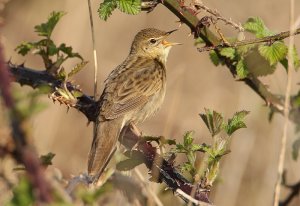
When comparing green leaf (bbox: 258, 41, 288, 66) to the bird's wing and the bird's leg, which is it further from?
the bird's wing

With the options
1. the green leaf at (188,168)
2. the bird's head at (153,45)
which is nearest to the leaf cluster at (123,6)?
the green leaf at (188,168)

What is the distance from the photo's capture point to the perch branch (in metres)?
2.93

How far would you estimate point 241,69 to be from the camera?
12.1 ft

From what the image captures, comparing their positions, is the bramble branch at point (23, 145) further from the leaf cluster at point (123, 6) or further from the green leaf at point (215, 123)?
the leaf cluster at point (123, 6)

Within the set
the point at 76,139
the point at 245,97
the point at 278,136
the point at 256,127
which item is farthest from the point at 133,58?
the point at 76,139

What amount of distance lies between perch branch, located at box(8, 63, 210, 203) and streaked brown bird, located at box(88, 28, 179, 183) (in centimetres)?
11

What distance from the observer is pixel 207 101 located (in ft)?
28.6

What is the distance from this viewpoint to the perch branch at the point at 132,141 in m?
2.93

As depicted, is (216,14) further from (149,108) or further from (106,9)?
(149,108)

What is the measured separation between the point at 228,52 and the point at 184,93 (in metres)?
5.23

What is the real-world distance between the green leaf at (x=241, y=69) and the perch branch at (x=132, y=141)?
0.64 metres

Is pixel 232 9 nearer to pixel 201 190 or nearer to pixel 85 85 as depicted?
pixel 85 85

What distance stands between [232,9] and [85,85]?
2052 millimetres

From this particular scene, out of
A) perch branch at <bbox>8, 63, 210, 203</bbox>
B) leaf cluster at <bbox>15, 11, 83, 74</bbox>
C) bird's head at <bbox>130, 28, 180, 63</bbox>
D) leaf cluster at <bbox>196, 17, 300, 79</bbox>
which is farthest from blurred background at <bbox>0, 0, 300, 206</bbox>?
leaf cluster at <bbox>15, 11, 83, 74</bbox>
